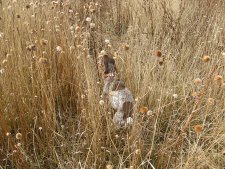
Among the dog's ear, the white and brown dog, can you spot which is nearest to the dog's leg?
the white and brown dog

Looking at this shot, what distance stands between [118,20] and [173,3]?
2.40ft

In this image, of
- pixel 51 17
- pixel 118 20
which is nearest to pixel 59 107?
pixel 51 17

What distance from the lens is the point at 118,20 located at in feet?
12.0

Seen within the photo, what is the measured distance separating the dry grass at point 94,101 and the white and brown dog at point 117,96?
7 centimetres

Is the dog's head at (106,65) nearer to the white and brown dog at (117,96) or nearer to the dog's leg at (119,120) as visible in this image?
the white and brown dog at (117,96)

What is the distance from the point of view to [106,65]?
75.2 inches

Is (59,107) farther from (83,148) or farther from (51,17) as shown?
(51,17)

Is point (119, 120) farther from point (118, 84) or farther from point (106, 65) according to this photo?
point (106, 65)

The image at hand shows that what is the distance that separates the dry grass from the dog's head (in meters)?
0.07

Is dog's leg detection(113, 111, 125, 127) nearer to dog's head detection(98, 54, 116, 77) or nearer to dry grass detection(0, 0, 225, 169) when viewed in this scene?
dry grass detection(0, 0, 225, 169)

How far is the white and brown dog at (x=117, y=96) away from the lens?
180 centimetres

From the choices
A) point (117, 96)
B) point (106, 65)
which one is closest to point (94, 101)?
point (117, 96)

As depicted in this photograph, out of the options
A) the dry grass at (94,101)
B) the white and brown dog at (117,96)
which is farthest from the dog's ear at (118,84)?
the dry grass at (94,101)

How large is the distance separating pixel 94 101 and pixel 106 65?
0.28m
